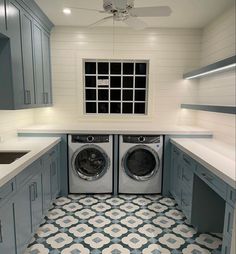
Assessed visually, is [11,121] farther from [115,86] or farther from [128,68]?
[128,68]

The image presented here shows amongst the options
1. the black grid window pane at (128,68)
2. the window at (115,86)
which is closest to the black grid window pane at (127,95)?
the window at (115,86)

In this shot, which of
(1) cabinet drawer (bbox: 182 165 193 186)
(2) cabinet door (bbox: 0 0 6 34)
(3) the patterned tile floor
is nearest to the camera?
(2) cabinet door (bbox: 0 0 6 34)

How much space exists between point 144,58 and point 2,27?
2.39m

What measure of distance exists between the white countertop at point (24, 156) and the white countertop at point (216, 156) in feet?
5.41

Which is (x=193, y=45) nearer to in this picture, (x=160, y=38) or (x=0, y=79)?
(x=160, y=38)

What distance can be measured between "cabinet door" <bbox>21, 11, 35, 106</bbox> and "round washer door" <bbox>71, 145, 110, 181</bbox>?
1.05 metres

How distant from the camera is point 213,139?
10.6 feet

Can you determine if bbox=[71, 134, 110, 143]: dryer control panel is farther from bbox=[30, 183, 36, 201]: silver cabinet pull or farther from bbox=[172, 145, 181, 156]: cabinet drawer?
bbox=[30, 183, 36, 201]: silver cabinet pull

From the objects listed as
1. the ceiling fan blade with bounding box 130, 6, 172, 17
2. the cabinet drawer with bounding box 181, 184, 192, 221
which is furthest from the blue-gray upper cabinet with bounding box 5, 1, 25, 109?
the cabinet drawer with bounding box 181, 184, 192, 221

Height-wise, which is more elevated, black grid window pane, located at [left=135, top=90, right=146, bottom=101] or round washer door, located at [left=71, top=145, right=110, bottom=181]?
black grid window pane, located at [left=135, top=90, right=146, bottom=101]

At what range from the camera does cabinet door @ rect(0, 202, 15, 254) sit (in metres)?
1.55

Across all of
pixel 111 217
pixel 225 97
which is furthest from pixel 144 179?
pixel 225 97

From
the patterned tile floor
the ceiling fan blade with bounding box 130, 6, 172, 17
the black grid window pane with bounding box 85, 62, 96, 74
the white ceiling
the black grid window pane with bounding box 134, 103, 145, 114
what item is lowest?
the patterned tile floor

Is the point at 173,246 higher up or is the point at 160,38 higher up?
the point at 160,38
